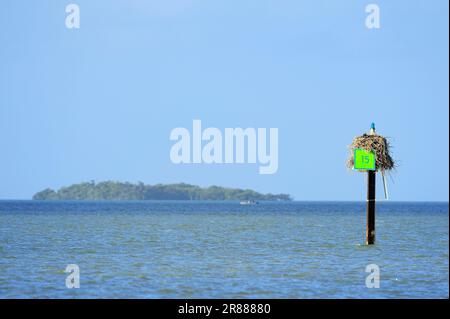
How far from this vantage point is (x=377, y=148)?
113 feet

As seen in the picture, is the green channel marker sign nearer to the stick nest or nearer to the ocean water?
the stick nest

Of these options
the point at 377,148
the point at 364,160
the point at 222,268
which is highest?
the point at 377,148

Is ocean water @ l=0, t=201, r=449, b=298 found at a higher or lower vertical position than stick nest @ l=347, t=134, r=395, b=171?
lower

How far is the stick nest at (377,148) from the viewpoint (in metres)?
34.4

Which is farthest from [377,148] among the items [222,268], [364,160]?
[222,268]

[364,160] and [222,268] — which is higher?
[364,160]

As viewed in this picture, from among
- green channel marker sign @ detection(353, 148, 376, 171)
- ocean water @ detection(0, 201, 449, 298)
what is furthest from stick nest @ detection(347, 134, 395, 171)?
ocean water @ detection(0, 201, 449, 298)

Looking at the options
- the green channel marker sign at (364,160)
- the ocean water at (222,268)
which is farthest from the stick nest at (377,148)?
the ocean water at (222,268)

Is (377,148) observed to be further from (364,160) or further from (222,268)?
(222,268)

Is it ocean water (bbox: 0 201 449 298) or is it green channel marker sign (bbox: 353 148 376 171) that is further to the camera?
green channel marker sign (bbox: 353 148 376 171)

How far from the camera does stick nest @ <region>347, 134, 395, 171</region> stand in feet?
113

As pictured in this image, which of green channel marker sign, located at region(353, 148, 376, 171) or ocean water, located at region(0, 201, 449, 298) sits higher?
green channel marker sign, located at region(353, 148, 376, 171)
